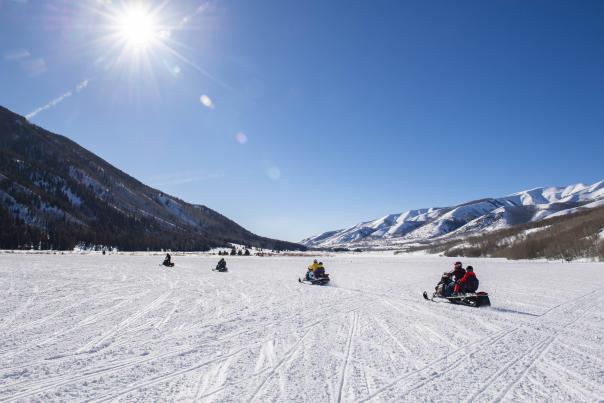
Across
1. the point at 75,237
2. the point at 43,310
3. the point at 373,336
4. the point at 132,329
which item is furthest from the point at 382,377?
the point at 75,237

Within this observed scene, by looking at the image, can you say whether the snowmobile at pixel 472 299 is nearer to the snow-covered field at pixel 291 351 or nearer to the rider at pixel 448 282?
the rider at pixel 448 282

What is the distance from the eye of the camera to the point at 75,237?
13312 centimetres

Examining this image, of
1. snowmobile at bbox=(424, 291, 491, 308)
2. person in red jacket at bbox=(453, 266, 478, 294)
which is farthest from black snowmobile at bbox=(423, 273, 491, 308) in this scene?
person in red jacket at bbox=(453, 266, 478, 294)

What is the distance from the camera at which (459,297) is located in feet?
49.1

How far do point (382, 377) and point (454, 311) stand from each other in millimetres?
8540

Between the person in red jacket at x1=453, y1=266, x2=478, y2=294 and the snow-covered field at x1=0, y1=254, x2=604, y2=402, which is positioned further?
the person in red jacket at x1=453, y1=266, x2=478, y2=294

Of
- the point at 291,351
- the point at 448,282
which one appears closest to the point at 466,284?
the point at 448,282

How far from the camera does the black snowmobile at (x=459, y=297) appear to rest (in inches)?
565

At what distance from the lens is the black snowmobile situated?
14344 mm

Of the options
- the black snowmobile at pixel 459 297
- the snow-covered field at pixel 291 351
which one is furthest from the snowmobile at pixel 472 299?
the snow-covered field at pixel 291 351

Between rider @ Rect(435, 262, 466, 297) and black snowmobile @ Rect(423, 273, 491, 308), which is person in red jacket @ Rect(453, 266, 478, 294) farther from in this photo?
rider @ Rect(435, 262, 466, 297)

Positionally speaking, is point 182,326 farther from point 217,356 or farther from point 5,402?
point 5,402

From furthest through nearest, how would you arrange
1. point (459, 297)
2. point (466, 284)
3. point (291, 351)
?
point (466, 284)
point (459, 297)
point (291, 351)

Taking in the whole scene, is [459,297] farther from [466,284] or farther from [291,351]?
[291,351]
